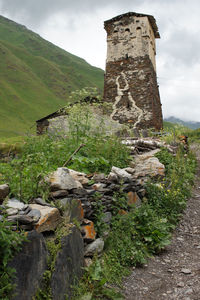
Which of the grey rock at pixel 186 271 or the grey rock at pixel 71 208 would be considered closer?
the grey rock at pixel 71 208

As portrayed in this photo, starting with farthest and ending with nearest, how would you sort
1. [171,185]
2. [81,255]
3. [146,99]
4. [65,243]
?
[146,99], [171,185], [81,255], [65,243]

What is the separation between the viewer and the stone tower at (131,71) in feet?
55.7

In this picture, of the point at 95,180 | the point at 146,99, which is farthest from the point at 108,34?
the point at 95,180

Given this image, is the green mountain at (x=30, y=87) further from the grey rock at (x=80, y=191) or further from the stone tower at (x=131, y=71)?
the grey rock at (x=80, y=191)

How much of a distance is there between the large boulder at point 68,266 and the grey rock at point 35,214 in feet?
1.58

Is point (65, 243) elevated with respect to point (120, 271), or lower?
elevated

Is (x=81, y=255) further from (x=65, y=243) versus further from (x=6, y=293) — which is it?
(x=6, y=293)

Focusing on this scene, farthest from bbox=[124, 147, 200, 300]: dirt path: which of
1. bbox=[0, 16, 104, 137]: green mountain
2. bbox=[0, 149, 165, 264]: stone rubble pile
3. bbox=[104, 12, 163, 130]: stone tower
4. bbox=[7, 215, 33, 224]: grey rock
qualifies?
bbox=[0, 16, 104, 137]: green mountain

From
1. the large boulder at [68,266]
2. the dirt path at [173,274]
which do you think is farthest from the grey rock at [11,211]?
the dirt path at [173,274]

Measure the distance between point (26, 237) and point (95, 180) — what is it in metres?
2.47

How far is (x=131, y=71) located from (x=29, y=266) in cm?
1656

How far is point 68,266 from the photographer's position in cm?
339

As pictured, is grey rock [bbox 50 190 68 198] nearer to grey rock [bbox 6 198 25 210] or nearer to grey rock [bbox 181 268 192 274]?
grey rock [bbox 6 198 25 210]

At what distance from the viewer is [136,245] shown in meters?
5.00
